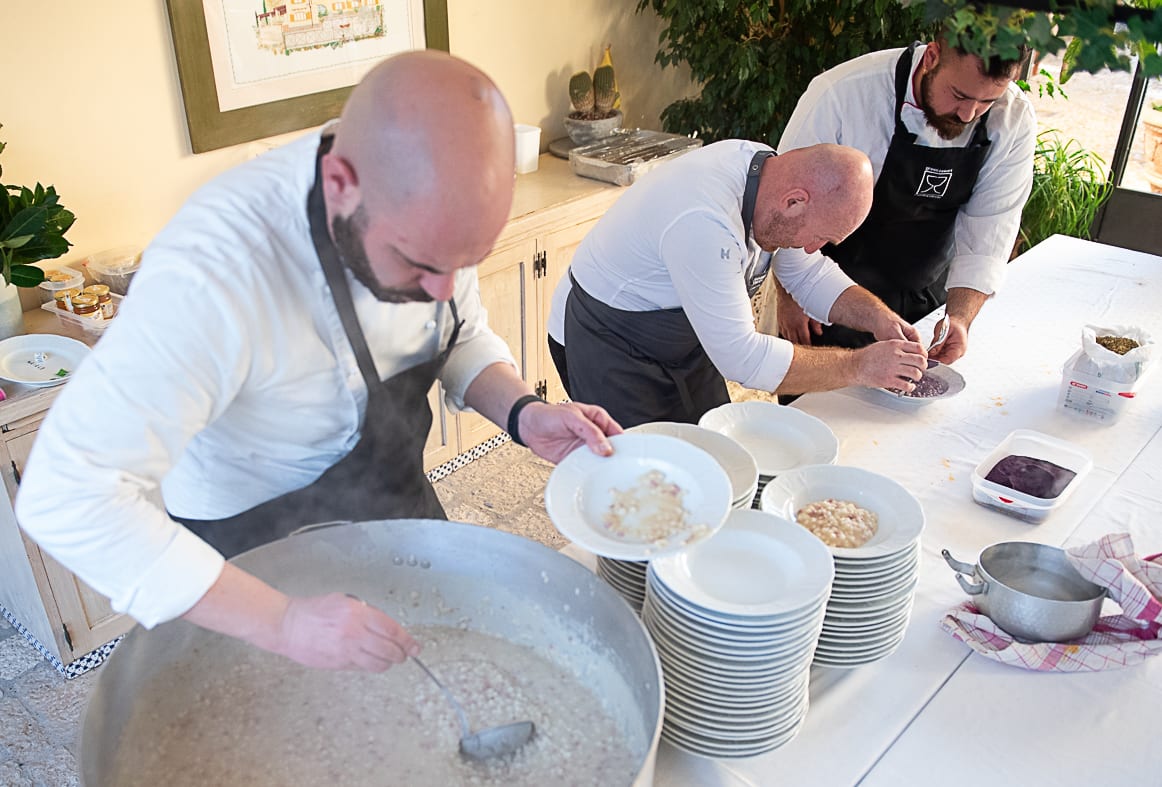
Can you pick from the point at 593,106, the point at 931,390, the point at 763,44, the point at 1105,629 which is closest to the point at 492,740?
the point at 1105,629

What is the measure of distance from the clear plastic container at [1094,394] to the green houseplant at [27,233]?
240 centimetres

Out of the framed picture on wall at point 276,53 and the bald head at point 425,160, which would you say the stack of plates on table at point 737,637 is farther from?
the framed picture on wall at point 276,53

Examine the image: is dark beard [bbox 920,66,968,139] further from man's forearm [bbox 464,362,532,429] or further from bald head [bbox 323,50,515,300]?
bald head [bbox 323,50,515,300]

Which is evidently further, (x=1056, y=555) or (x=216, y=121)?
(x=216, y=121)

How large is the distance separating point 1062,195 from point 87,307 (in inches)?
156

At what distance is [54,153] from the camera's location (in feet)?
8.27

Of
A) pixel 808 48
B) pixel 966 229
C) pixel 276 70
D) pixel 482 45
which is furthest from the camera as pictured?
pixel 808 48

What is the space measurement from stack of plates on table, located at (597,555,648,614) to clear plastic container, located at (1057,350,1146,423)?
1.27 metres

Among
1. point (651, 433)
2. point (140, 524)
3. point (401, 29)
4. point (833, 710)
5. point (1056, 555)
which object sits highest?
point (401, 29)

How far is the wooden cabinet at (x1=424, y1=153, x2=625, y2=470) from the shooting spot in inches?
127

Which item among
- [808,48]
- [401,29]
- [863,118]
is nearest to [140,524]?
[863,118]

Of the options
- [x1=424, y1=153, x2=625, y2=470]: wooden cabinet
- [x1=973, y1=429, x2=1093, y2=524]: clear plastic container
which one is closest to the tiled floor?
[x1=424, y1=153, x2=625, y2=470]: wooden cabinet

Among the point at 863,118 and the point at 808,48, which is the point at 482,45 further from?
the point at 863,118

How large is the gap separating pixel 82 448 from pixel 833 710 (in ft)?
3.44
